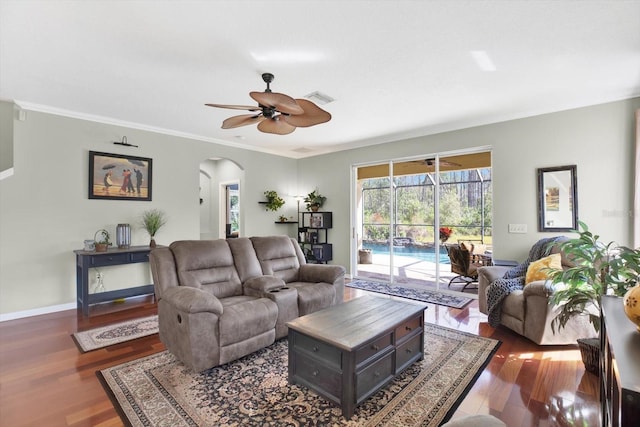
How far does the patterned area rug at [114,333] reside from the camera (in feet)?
9.71

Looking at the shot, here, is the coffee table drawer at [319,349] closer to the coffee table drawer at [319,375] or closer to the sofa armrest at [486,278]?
the coffee table drawer at [319,375]

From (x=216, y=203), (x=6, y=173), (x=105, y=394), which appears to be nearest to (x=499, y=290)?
(x=105, y=394)

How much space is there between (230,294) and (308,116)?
6.35ft

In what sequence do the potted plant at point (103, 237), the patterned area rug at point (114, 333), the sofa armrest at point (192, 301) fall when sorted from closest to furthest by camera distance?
1. the sofa armrest at point (192, 301)
2. the patterned area rug at point (114, 333)
3. the potted plant at point (103, 237)

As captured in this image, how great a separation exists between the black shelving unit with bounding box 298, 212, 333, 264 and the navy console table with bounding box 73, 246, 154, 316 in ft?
10.1

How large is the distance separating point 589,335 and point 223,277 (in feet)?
11.7

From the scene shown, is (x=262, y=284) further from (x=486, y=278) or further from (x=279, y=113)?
(x=486, y=278)

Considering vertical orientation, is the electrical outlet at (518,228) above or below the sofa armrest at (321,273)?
above

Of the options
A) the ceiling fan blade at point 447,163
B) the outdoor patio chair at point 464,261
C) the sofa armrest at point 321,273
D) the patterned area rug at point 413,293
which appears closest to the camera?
the sofa armrest at point 321,273

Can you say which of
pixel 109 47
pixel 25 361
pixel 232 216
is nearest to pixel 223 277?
pixel 25 361

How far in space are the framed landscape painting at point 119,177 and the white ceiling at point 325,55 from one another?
0.63 m

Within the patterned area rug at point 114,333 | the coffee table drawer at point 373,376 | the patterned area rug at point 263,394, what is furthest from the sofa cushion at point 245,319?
the patterned area rug at point 114,333

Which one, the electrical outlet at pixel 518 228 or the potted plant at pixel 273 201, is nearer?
the electrical outlet at pixel 518 228

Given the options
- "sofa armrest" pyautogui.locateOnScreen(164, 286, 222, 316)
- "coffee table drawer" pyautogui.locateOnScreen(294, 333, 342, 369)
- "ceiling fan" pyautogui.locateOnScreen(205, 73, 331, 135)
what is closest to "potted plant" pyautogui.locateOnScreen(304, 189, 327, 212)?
"ceiling fan" pyautogui.locateOnScreen(205, 73, 331, 135)
